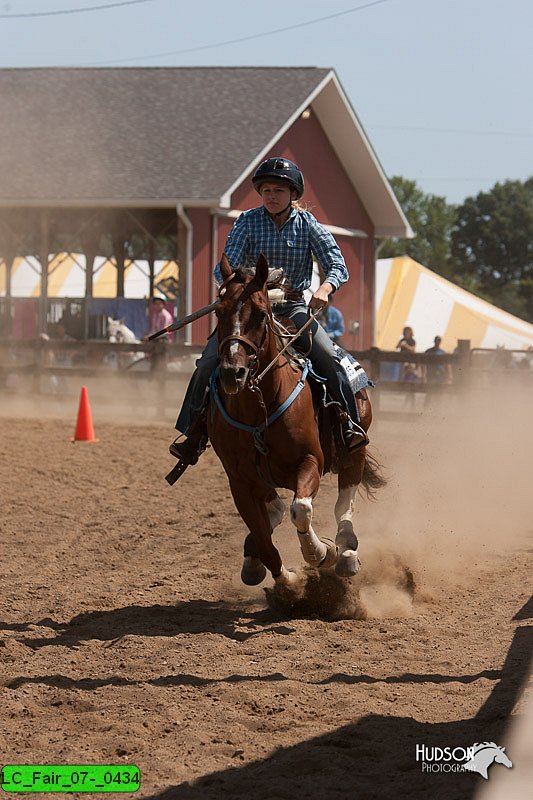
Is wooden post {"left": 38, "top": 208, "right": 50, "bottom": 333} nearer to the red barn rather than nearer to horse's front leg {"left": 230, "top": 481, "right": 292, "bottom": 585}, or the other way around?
the red barn

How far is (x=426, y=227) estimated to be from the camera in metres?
94.6

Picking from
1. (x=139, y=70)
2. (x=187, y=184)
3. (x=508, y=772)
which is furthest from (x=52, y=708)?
(x=139, y=70)

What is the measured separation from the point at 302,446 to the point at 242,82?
24504mm

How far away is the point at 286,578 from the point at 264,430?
1.07 metres

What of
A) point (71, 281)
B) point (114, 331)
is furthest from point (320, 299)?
point (71, 281)

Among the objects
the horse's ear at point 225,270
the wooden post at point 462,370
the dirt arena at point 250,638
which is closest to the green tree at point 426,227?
the wooden post at point 462,370

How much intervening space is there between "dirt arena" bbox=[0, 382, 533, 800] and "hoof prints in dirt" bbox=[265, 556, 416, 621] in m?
0.01

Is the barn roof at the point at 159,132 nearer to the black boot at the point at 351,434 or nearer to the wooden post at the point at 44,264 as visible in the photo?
the wooden post at the point at 44,264

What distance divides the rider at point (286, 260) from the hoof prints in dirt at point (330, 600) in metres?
0.92

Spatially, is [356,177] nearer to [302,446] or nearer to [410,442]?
[410,442]

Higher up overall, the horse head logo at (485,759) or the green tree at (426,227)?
the green tree at (426,227)

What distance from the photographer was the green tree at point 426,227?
92438mm

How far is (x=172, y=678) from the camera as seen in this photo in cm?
570

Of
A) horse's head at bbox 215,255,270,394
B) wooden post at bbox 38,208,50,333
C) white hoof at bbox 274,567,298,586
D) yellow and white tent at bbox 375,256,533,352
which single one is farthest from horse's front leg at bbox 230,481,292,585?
yellow and white tent at bbox 375,256,533,352
